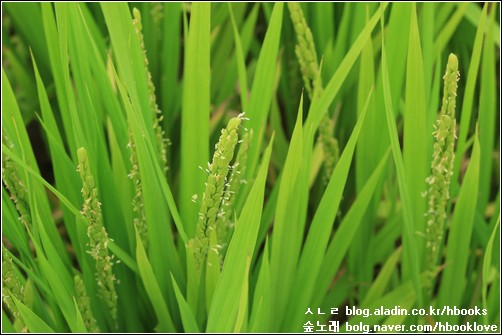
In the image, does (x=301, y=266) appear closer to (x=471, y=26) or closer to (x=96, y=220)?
(x=96, y=220)

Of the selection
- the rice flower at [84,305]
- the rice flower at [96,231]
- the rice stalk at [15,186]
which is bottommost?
the rice flower at [84,305]

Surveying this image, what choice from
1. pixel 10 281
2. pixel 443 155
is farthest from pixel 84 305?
pixel 443 155

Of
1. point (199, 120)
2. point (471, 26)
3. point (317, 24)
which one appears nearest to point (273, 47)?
point (199, 120)

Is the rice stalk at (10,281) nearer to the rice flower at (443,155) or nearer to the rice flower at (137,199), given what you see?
the rice flower at (137,199)

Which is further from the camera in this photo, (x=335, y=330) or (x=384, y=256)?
(x=384, y=256)

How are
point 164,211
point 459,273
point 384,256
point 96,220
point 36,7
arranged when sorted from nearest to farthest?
point 96,220, point 164,211, point 459,273, point 384,256, point 36,7

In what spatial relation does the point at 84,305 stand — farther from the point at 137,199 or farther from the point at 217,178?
the point at 217,178

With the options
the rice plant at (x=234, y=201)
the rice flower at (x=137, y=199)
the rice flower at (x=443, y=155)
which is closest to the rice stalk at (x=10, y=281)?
the rice plant at (x=234, y=201)
